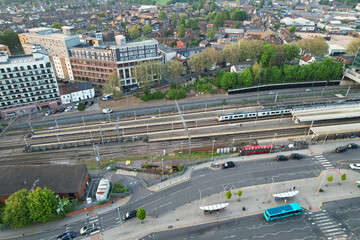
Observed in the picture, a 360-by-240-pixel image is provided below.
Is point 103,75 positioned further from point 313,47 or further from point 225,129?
point 313,47

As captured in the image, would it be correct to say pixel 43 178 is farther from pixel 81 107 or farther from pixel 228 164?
pixel 228 164

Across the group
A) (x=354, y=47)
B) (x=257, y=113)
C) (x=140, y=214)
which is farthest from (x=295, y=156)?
(x=354, y=47)

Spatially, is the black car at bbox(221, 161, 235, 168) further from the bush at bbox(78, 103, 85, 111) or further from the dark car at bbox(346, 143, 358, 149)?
the bush at bbox(78, 103, 85, 111)

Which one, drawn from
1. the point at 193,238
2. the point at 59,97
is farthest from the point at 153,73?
the point at 193,238

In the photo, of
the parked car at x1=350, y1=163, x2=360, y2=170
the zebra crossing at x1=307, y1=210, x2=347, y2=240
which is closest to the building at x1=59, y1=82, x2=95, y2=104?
the zebra crossing at x1=307, y1=210, x2=347, y2=240

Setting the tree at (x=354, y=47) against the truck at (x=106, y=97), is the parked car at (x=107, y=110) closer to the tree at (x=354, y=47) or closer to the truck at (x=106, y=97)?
the truck at (x=106, y=97)

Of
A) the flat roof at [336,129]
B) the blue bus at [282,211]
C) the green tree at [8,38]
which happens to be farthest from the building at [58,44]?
the flat roof at [336,129]

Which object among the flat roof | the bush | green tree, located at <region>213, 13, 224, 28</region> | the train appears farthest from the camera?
green tree, located at <region>213, 13, 224, 28</region>

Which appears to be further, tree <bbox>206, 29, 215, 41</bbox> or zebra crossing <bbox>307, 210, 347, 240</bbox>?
tree <bbox>206, 29, 215, 41</bbox>
